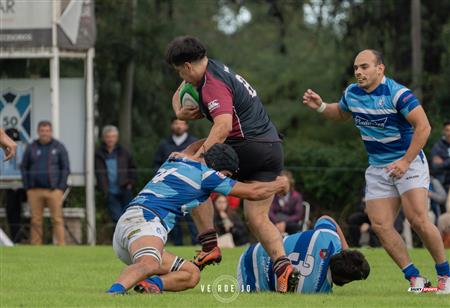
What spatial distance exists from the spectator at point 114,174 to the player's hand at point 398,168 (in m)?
10.6

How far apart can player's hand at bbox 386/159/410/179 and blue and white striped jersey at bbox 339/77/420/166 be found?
1.13ft

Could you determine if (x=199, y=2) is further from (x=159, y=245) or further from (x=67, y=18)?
(x=159, y=245)

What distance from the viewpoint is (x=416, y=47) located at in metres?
27.4

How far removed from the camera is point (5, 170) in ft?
72.1

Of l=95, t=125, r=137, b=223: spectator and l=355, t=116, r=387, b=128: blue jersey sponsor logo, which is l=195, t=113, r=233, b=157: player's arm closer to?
l=355, t=116, r=387, b=128: blue jersey sponsor logo

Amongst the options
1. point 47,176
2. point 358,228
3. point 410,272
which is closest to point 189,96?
point 410,272

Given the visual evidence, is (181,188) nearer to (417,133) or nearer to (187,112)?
(187,112)

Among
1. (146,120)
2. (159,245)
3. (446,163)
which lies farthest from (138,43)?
(159,245)

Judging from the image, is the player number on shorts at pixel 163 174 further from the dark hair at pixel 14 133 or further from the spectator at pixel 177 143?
the dark hair at pixel 14 133

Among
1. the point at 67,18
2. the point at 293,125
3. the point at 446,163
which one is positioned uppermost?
the point at 67,18

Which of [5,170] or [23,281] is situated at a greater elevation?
[23,281]

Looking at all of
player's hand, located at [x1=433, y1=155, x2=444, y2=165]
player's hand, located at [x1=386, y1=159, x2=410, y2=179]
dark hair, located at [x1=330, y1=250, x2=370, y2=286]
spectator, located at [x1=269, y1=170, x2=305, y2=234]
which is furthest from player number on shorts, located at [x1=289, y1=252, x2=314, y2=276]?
player's hand, located at [x1=433, y1=155, x2=444, y2=165]

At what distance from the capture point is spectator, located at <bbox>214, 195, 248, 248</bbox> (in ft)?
66.0

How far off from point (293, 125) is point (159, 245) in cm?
A: 2611
